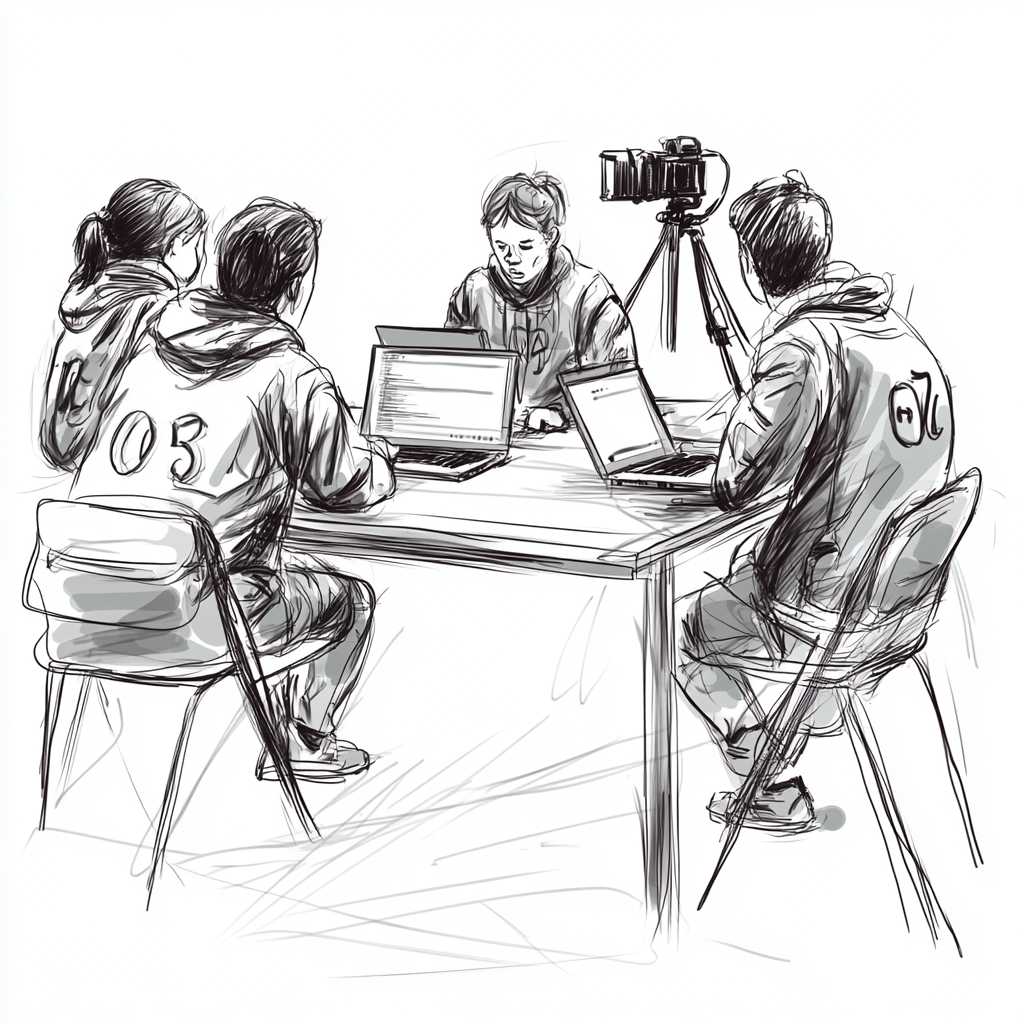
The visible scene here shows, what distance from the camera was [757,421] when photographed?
2957 millimetres

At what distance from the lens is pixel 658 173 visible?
3906mm

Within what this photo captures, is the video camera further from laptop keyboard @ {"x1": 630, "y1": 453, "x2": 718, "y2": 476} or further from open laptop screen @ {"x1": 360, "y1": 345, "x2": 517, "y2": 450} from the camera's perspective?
laptop keyboard @ {"x1": 630, "y1": 453, "x2": 718, "y2": 476}

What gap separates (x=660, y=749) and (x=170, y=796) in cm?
115

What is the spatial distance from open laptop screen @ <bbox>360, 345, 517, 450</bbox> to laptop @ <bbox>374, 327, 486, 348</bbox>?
0.02 m

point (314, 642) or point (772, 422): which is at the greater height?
point (772, 422)

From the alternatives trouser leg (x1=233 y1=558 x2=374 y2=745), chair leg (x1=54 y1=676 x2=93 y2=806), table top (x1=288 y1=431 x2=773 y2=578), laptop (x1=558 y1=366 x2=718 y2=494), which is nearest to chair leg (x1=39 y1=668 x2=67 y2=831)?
chair leg (x1=54 y1=676 x2=93 y2=806)

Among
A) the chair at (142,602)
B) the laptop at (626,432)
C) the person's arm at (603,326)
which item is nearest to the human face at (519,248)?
the person's arm at (603,326)

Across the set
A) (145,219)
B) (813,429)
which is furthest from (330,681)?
(813,429)

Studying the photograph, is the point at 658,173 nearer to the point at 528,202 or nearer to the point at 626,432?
the point at 528,202

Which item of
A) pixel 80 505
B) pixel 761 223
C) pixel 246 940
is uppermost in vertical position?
pixel 761 223

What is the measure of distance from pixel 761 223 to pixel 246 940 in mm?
1918

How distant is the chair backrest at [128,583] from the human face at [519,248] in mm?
1402

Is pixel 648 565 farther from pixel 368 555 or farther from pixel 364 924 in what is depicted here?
pixel 364 924

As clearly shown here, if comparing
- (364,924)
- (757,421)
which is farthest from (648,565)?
(364,924)
